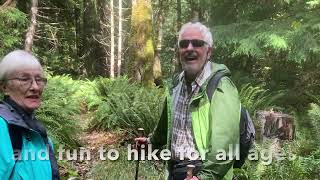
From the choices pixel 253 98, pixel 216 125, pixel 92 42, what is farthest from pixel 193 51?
pixel 92 42

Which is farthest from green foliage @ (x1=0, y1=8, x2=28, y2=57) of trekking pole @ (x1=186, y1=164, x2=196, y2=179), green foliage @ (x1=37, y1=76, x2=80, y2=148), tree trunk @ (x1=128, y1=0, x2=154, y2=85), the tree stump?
trekking pole @ (x1=186, y1=164, x2=196, y2=179)

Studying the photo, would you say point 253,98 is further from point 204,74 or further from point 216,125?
point 216,125

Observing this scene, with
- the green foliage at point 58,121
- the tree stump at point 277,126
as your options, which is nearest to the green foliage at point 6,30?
the green foliage at point 58,121

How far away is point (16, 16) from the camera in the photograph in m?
10.2

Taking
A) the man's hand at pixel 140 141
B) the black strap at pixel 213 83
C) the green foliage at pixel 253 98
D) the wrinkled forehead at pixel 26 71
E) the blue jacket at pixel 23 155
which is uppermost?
the wrinkled forehead at pixel 26 71

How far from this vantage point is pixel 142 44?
38.5ft

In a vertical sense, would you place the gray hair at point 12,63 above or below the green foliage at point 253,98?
above

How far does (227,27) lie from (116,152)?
448 cm

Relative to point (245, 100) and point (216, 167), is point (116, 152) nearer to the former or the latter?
point (245, 100)

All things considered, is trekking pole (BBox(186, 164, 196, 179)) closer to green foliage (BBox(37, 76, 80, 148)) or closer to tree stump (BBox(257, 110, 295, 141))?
green foliage (BBox(37, 76, 80, 148))

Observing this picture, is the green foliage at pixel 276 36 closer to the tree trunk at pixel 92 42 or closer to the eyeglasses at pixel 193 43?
the eyeglasses at pixel 193 43

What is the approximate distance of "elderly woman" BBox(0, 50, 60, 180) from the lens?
2287mm

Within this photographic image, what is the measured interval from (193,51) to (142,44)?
8844 millimetres

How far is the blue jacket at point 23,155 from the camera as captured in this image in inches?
89.0
